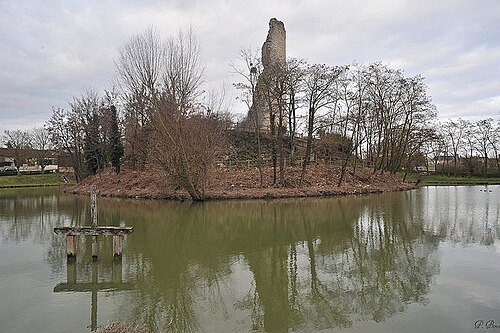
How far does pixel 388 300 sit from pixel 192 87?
24.4 meters

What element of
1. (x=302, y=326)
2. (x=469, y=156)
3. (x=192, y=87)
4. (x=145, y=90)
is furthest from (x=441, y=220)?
(x=469, y=156)

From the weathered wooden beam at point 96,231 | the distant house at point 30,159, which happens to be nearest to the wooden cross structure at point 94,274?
the weathered wooden beam at point 96,231

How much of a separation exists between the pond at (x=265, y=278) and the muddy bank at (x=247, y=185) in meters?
12.7

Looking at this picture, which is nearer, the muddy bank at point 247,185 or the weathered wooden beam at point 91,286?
the weathered wooden beam at point 91,286

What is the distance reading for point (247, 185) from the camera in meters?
32.2

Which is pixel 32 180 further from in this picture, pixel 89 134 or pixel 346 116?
pixel 346 116

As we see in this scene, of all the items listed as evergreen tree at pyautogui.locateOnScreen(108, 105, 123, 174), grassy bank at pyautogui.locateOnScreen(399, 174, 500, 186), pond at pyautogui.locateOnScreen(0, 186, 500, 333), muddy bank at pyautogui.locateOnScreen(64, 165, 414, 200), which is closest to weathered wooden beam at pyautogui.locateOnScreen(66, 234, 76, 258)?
pond at pyautogui.locateOnScreen(0, 186, 500, 333)

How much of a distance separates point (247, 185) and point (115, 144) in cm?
1694

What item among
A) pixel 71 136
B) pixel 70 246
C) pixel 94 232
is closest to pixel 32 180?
pixel 71 136

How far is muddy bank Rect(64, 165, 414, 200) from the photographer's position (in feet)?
96.5

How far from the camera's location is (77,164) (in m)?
46.3

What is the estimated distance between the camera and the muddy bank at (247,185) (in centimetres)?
2942

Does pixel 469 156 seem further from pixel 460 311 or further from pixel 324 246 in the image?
pixel 460 311

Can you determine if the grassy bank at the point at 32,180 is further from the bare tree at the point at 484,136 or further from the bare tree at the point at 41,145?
the bare tree at the point at 484,136
